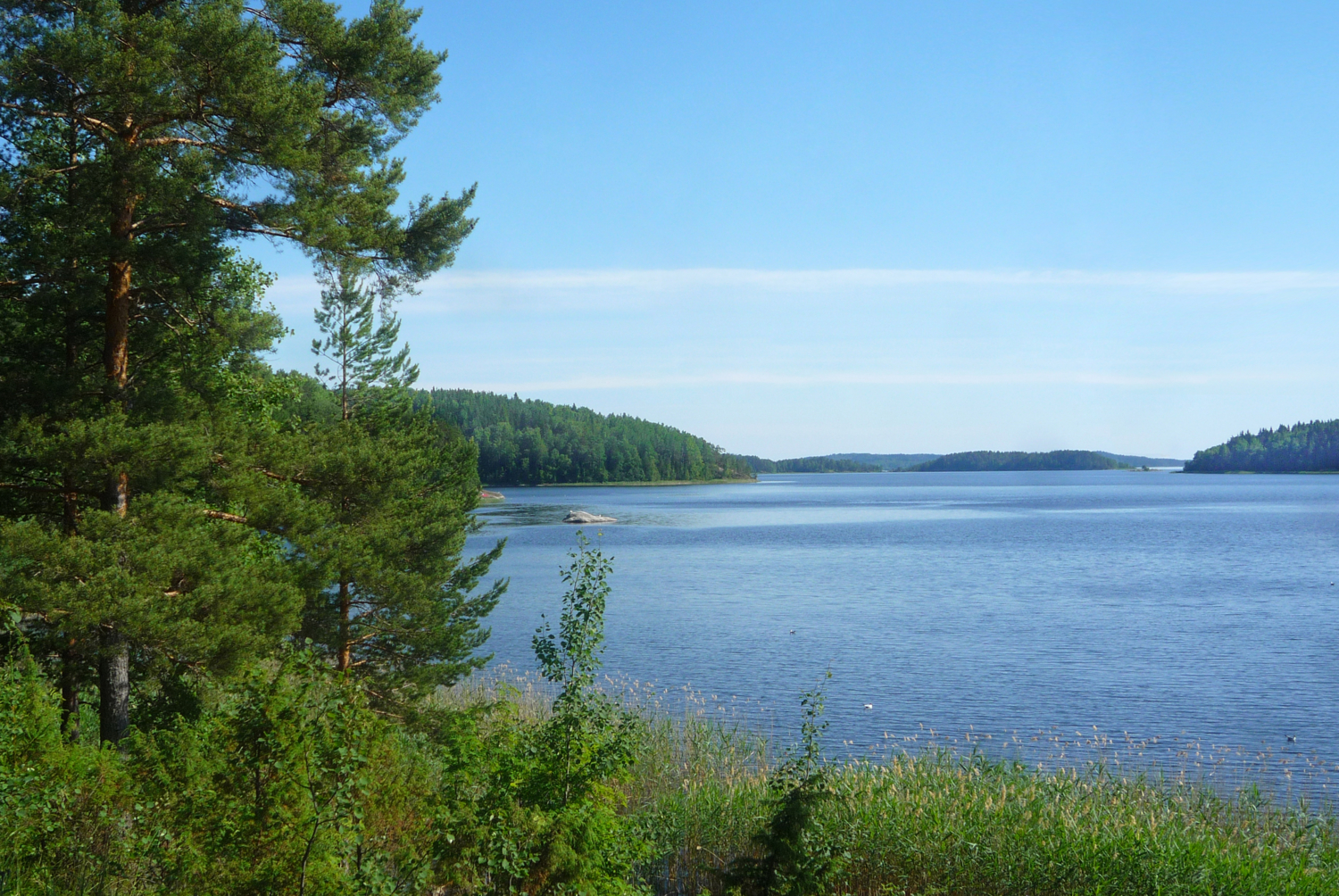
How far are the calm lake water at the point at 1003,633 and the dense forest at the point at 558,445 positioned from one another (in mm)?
97497

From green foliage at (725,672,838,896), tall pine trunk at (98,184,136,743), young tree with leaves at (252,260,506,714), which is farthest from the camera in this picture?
young tree with leaves at (252,260,506,714)

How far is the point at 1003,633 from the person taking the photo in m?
29.5

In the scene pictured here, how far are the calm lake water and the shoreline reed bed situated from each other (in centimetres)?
377

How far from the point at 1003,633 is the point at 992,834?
22.0 meters

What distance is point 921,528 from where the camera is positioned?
76.6 m

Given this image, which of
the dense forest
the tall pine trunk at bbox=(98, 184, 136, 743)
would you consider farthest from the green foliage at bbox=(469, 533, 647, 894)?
the dense forest

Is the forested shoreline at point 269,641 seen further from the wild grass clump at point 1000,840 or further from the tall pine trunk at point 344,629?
the tall pine trunk at point 344,629

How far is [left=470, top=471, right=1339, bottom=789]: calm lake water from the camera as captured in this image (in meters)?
18.8

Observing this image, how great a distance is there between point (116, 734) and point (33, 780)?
5544mm

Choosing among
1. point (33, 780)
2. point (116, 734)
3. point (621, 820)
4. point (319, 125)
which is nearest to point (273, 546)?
point (116, 734)

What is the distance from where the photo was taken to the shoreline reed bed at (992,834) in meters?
7.80

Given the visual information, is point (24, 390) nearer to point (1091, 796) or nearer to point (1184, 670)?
point (1091, 796)

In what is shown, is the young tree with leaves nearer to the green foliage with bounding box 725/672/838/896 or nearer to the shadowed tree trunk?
the shadowed tree trunk

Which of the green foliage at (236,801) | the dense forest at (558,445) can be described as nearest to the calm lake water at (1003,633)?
the green foliage at (236,801)
